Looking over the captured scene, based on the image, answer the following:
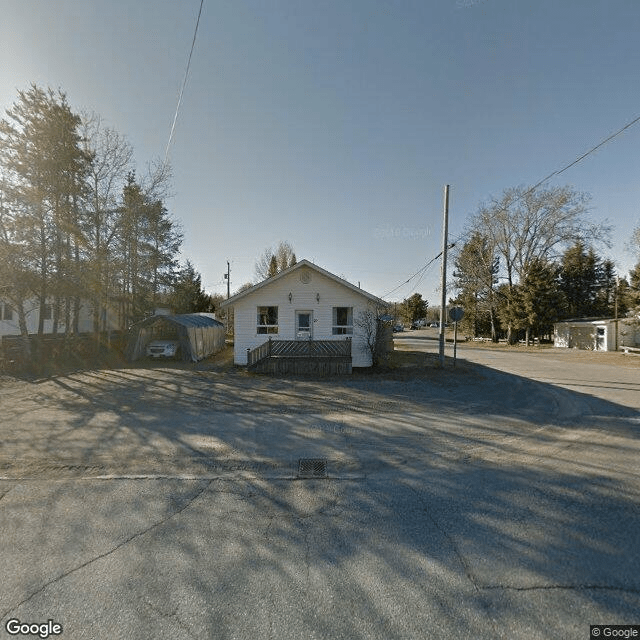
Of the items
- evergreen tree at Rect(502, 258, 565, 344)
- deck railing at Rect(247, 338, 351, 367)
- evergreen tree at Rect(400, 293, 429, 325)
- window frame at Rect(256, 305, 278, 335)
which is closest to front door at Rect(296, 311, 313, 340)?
window frame at Rect(256, 305, 278, 335)

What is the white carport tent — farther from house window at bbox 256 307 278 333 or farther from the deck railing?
the deck railing

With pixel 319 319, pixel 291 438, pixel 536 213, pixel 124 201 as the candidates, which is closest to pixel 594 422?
pixel 291 438

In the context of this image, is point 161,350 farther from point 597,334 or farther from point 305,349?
point 597,334

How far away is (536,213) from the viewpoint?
33844 millimetres

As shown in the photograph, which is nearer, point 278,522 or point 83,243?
point 278,522

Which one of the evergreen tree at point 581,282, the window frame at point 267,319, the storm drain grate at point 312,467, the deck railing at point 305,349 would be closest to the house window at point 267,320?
the window frame at point 267,319

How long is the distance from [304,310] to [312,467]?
35.1 feet

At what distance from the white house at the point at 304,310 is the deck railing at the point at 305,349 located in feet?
4.86

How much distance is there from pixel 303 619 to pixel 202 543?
127 centimetres

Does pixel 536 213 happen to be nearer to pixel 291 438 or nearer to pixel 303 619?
pixel 291 438

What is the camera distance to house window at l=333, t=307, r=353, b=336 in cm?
1509

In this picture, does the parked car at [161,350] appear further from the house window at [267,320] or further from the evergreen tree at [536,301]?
the evergreen tree at [536,301]

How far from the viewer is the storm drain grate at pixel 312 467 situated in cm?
441

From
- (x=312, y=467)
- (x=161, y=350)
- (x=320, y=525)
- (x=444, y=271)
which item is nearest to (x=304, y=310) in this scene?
(x=444, y=271)
